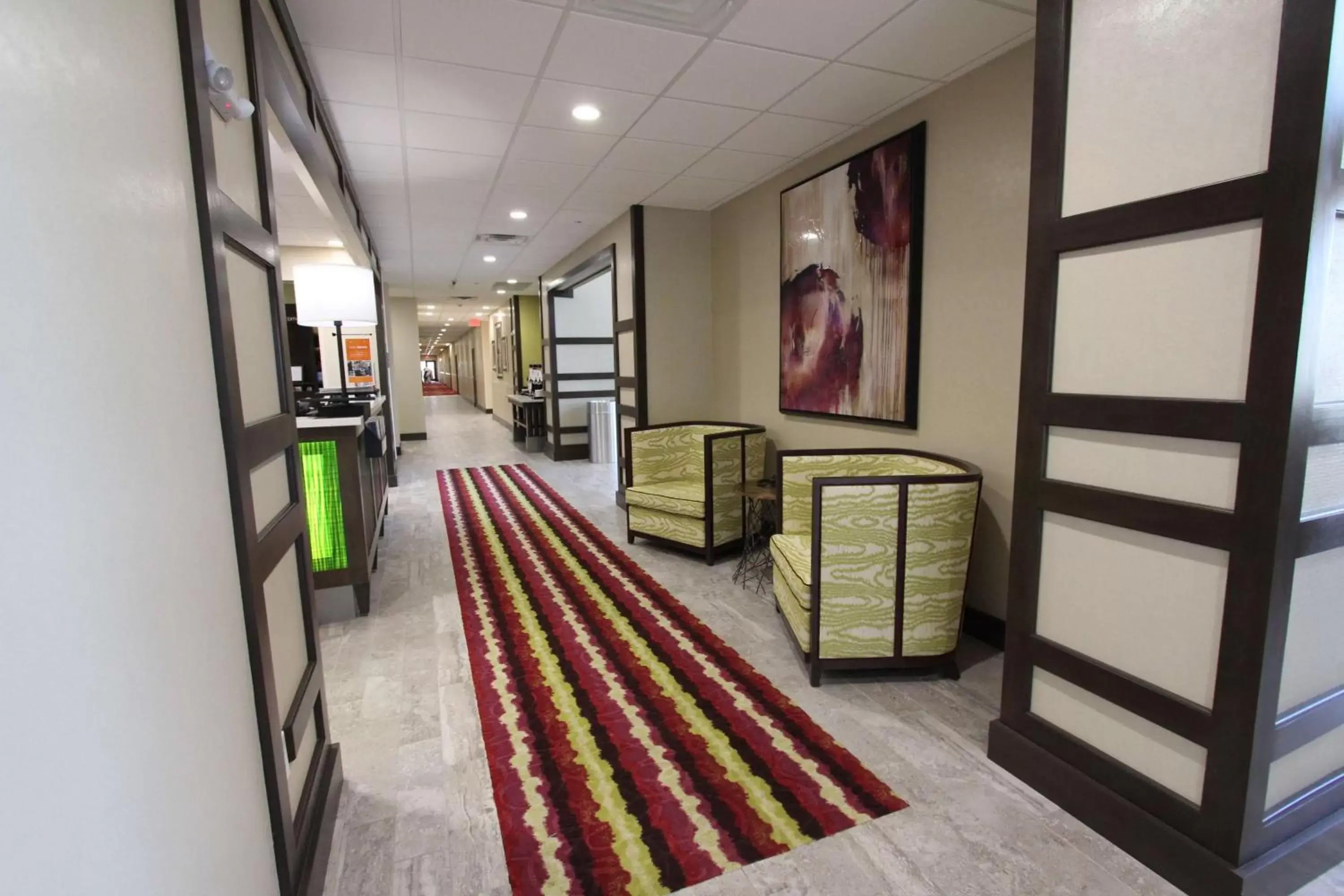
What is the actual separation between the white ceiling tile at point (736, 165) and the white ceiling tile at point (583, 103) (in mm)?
763

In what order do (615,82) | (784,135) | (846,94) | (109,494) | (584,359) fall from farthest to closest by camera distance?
(584,359) → (784,135) → (846,94) → (615,82) → (109,494)

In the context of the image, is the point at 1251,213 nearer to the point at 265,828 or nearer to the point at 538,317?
the point at 265,828

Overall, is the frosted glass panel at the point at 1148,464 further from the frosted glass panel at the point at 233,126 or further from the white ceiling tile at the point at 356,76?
the white ceiling tile at the point at 356,76

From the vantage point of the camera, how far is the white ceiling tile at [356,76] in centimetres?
261

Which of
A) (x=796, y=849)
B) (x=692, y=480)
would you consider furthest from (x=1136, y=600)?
(x=692, y=480)

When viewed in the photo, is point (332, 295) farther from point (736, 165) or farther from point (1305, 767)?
point (1305, 767)

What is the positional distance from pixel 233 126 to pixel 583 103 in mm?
2019

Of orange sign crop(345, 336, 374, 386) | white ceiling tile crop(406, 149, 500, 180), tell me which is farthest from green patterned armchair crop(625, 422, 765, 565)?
orange sign crop(345, 336, 374, 386)

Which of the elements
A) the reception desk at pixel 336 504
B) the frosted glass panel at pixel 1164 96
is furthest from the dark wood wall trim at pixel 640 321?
the frosted glass panel at pixel 1164 96

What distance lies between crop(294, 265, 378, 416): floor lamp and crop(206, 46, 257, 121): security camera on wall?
8.92 feet

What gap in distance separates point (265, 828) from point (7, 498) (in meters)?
1.10

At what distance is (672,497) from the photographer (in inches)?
169

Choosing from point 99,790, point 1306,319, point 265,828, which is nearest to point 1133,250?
point 1306,319

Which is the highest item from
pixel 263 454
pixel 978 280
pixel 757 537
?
pixel 978 280
